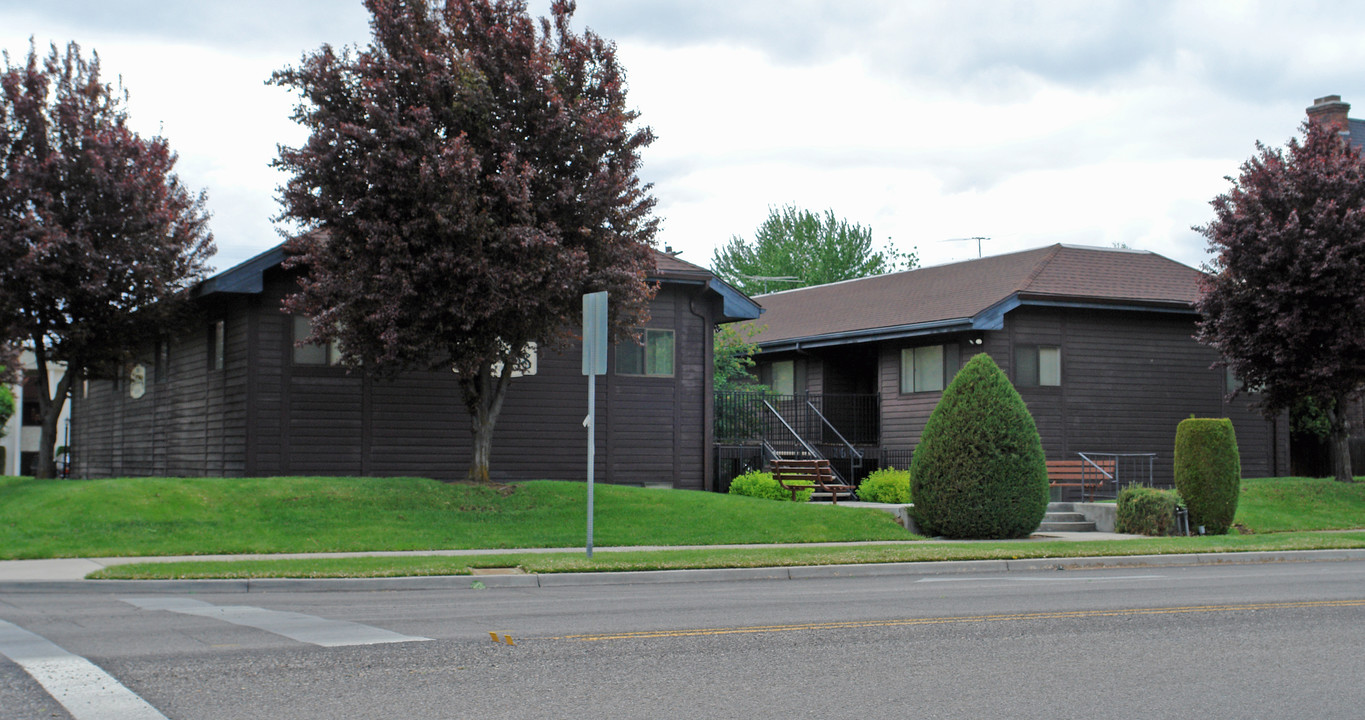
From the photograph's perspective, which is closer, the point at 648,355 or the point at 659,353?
the point at 648,355

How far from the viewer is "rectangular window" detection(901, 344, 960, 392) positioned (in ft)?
91.5

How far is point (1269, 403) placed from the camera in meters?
26.8

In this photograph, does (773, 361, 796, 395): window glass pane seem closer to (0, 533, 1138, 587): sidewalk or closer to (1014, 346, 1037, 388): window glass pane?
(1014, 346, 1037, 388): window glass pane

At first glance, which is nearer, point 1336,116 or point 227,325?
point 227,325

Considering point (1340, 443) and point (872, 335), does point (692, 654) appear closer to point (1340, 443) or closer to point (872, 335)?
point (872, 335)

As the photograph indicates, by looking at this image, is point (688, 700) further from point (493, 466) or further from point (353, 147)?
point (493, 466)

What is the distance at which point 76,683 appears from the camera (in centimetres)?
682

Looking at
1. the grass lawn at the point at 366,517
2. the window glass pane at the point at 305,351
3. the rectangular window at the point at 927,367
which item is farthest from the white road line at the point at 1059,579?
the rectangular window at the point at 927,367

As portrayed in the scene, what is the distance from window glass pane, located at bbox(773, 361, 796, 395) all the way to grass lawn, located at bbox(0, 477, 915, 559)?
40.1ft

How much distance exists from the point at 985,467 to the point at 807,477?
6013 millimetres

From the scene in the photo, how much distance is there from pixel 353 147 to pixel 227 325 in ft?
20.8

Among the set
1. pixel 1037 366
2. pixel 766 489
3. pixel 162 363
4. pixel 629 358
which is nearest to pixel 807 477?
pixel 766 489

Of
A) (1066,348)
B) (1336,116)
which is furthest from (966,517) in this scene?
(1336,116)

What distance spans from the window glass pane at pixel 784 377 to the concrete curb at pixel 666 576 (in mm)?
17148
